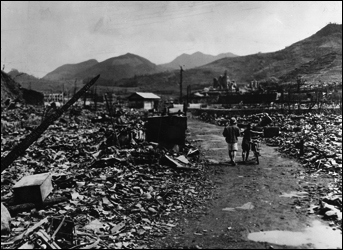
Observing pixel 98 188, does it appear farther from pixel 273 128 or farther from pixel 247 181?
pixel 273 128

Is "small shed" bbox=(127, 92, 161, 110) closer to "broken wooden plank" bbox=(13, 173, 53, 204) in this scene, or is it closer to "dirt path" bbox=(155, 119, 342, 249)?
"dirt path" bbox=(155, 119, 342, 249)

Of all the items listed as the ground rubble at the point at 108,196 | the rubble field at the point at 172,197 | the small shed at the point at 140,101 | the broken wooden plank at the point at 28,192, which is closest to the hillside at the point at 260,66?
the small shed at the point at 140,101

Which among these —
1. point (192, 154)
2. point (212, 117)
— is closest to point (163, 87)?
point (212, 117)

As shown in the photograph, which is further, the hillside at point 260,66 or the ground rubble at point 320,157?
the hillside at point 260,66

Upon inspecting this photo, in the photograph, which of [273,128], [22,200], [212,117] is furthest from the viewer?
[212,117]

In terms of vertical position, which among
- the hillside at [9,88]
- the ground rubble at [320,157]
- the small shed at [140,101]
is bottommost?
the ground rubble at [320,157]

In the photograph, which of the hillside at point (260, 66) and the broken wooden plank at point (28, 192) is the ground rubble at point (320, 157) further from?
the hillside at point (260, 66)
